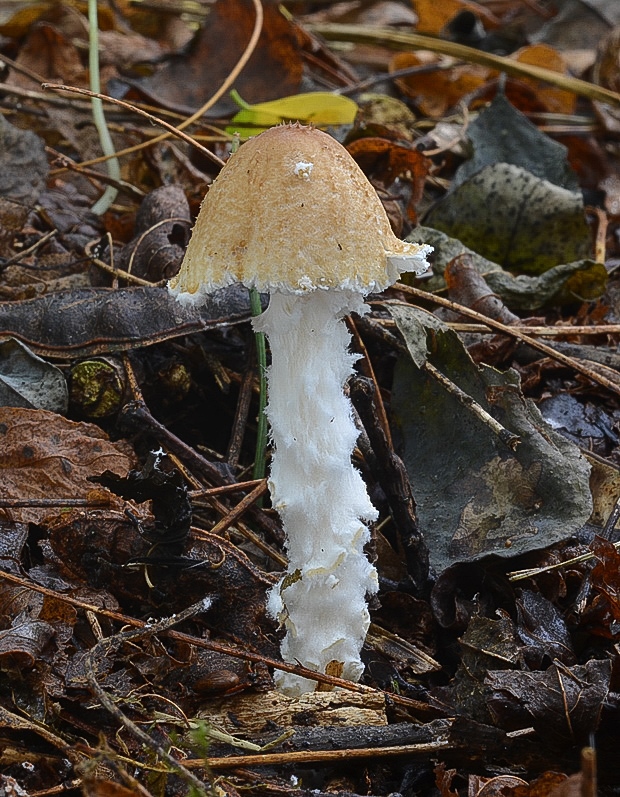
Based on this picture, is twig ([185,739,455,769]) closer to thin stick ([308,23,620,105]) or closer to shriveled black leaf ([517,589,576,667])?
shriveled black leaf ([517,589,576,667])

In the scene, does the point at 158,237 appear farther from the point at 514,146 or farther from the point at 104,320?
the point at 514,146

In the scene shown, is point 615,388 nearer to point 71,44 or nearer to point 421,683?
point 421,683

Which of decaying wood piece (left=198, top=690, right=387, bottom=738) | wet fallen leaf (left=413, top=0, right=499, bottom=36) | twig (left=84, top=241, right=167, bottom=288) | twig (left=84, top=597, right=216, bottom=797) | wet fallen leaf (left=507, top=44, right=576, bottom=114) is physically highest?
wet fallen leaf (left=413, top=0, right=499, bottom=36)

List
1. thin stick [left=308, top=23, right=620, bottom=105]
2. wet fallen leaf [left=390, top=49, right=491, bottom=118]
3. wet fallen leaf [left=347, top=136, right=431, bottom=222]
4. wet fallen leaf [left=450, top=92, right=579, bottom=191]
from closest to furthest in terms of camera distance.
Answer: wet fallen leaf [left=347, top=136, right=431, bottom=222]
wet fallen leaf [left=450, top=92, right=579, bottom=191]
thin stick [left=308, top=23, right=620, bottom=105]
wet fallen leaf [left=390, top=49, right=491, bottom=118]

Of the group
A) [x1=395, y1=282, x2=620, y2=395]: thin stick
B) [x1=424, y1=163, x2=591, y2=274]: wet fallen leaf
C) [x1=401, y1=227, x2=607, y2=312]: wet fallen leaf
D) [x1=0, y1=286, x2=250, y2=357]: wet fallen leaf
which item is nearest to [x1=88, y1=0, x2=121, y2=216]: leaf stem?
[x1=0, y1=286, x2=250, y2=357]: wet fallen leaf

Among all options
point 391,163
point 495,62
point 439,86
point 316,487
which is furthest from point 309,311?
point 439,86
